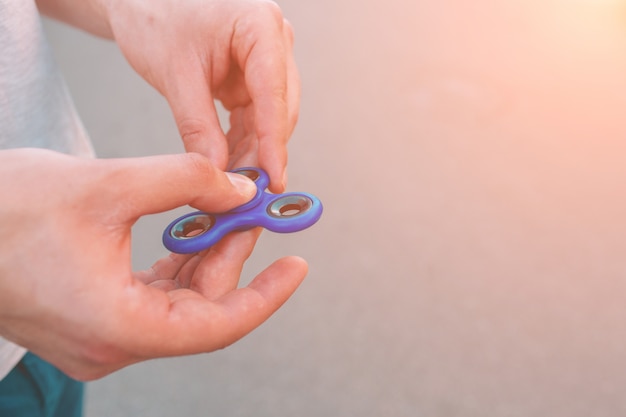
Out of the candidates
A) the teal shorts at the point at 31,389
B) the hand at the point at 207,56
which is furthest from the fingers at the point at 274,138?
the teal shorts at the point at 31,389

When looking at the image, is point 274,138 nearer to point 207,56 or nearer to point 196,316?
point 207,56

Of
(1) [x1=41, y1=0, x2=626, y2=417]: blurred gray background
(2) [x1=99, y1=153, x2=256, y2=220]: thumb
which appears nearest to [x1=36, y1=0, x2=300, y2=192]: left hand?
(2) [x1=99, y1=153, x2=256, y2=220]: thumb

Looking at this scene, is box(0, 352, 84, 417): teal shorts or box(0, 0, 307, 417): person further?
box(0, 352, 84, 417): teal shorts

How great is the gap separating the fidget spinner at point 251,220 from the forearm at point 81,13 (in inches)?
9.6

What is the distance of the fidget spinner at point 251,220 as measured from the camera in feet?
1.80

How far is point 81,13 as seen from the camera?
66 cm

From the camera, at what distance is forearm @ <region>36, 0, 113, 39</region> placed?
2.08ft

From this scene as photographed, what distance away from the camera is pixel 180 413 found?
1.02 meters

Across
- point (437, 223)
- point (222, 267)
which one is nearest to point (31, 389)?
point (222, 267)

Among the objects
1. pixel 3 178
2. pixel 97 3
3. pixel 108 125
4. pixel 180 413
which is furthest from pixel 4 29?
pixel 108 125

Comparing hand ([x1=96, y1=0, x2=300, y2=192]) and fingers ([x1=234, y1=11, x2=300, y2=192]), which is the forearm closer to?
hand ([x1=96, y1=0, x2=300, y2=192])

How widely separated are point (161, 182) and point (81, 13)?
1.15 feet

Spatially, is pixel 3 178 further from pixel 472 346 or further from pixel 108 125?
pixel 108 125

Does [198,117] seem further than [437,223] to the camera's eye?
No
